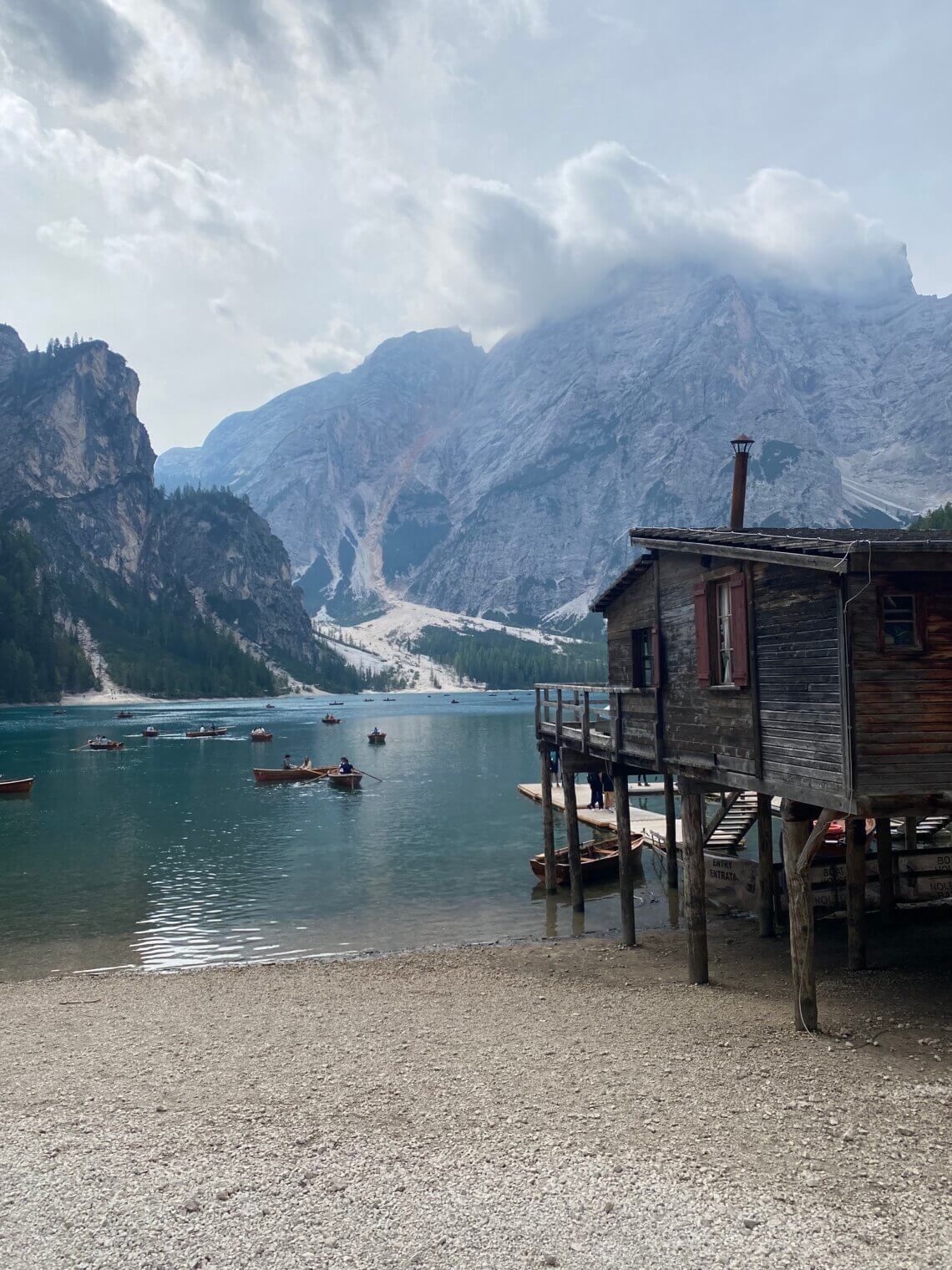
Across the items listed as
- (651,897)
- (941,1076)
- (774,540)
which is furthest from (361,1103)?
(651,897)

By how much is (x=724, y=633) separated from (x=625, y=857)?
346 inches

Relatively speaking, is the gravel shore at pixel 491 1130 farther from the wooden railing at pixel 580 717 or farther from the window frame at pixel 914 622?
the wooden railing at pixel 580 717

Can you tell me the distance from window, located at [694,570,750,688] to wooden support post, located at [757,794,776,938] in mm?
7673

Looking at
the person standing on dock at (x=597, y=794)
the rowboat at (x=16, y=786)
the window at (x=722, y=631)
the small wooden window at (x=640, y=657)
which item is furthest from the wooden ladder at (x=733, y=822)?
the rowboat at (x=16, y=786)

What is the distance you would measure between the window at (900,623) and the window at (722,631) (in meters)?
3.23

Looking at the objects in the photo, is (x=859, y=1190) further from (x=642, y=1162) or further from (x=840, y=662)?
(x=840, y=662)

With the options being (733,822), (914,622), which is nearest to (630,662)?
(914,622)

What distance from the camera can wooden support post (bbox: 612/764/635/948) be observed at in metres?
24.1

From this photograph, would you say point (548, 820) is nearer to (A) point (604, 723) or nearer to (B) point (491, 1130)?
(A) point (604, 723)

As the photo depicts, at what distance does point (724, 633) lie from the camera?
17.9 m

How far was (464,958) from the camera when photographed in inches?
940

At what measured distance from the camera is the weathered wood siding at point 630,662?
21.9 metres

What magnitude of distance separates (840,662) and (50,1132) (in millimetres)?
13986

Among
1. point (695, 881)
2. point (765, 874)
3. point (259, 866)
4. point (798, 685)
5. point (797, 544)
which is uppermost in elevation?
point (797, 544)
